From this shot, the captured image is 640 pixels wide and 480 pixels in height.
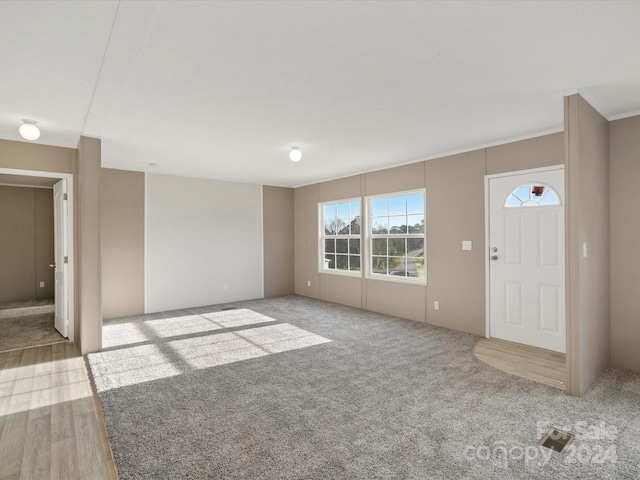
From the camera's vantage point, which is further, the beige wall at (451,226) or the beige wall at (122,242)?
the beige wall at (122,242)

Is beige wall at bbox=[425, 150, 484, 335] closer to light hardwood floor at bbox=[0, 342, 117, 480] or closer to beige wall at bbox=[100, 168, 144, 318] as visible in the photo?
light hardwood floor at bbox=[0, 342, 117, 480]

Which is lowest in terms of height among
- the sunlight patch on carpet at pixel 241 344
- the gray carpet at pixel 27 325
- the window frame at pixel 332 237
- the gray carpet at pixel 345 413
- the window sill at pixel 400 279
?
the gray carpet at pixel 345 413

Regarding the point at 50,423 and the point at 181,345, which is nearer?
the point at 50,423

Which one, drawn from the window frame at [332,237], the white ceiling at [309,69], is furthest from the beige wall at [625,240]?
the window frame at [332,237]

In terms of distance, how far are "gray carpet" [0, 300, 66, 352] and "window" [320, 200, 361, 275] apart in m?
4.48

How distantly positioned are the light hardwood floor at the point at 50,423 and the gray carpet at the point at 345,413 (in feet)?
0.41

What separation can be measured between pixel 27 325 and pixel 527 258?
23.0 feet

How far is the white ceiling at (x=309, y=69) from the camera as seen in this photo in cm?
185

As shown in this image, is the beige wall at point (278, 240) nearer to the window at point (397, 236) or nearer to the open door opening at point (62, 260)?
the window at point (397, 236)

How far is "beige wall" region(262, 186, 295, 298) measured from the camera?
750 centimetres

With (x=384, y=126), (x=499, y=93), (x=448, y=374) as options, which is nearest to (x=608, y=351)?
(x=448, y=374)

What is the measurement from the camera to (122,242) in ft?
18.9

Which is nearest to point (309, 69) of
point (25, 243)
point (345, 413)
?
point (345, 413)

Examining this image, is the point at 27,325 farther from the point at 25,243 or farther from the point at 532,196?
the point at 532,196
